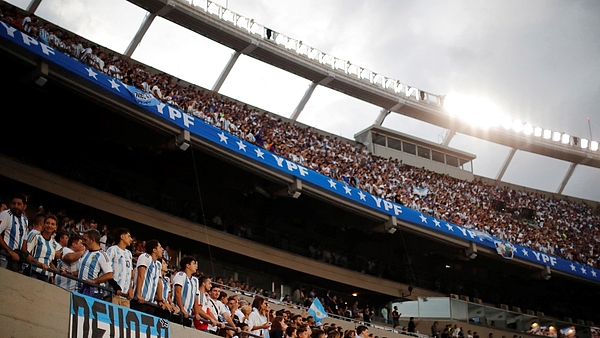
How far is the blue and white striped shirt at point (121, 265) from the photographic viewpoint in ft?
24.5

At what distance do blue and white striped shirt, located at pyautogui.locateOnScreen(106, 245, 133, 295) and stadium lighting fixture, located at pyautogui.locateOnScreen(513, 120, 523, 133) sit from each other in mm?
29192

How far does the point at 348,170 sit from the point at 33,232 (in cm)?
1704

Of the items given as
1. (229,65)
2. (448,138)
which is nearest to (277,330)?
(229,65)

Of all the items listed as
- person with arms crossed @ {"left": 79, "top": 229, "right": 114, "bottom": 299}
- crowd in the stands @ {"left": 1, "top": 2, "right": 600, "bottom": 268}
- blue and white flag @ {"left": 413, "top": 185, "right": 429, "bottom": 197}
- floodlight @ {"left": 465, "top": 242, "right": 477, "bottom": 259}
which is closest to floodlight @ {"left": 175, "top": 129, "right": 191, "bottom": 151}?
crowd in the stands @ {"left": 1, "top": 2, "right": 600, "bottom": 268}

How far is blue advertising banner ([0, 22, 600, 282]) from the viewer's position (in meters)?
14.4

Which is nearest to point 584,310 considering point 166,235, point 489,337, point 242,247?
point 489,337

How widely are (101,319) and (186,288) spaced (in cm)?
122

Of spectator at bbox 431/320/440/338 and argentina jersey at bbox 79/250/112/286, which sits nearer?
argentina jersey at bbox 79/250/112/286

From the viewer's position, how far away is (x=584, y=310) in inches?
1215

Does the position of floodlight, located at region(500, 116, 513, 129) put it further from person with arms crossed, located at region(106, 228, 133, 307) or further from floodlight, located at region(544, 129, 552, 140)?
person with arms crossed, located at region(106, 228, 133, 307)

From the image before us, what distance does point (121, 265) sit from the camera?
296 inches

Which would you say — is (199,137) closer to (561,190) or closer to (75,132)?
(75,132)

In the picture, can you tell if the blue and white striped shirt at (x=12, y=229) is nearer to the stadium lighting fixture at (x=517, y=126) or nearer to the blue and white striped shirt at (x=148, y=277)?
the blue and white striped shirt at (x=148, y=277)

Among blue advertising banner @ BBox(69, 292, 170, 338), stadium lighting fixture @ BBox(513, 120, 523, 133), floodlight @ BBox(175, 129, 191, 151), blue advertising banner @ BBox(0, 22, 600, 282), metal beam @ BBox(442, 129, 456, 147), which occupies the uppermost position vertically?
stadium lighting fixture @ BBox(513, 120, 523, 133)
